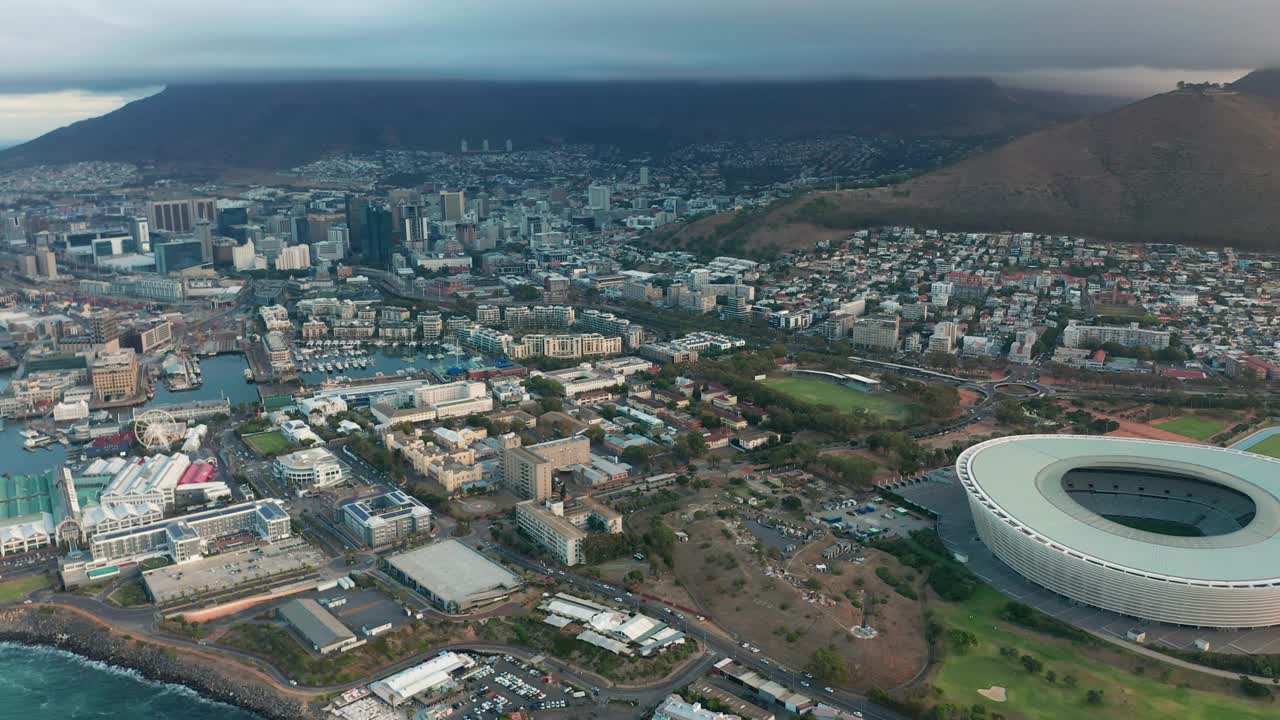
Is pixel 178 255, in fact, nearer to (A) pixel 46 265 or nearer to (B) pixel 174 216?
(A) pixel 46 265

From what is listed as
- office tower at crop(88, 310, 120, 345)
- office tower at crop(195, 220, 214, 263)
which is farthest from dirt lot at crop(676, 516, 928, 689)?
office tower at crop(195, 220, 214, 263)

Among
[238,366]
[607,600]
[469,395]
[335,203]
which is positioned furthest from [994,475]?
[335,203]

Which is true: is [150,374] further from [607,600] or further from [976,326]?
[976,326]

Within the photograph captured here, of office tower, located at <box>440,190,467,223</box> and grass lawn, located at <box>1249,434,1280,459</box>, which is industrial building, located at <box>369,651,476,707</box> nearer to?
grass lawn, located at <box>1249,434,1280,459</box>

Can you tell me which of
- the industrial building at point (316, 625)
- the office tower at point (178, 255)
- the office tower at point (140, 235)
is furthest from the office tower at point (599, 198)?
the industrial building at point (316, 625)

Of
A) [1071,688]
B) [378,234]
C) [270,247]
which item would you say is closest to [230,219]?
[270,247]

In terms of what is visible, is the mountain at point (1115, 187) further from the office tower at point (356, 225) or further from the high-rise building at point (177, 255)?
the high-rise building at point (177, 255)
